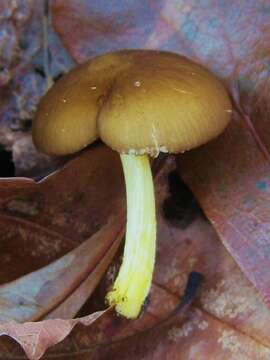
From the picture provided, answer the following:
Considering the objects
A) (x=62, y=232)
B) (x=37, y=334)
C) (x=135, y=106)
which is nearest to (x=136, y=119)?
(x=135, y=106)

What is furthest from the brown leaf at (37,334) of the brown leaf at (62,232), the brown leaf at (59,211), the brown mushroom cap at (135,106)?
the brown mushroom cap at (135,106)

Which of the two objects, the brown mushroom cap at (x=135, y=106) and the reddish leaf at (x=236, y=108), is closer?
the brown mushroom cap at (x=135, y=106)

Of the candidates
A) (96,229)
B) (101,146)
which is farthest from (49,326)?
(101,146)

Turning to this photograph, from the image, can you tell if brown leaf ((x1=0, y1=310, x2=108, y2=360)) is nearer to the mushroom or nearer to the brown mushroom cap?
the mushroom

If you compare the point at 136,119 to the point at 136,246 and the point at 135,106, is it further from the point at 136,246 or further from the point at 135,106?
the point at 136,246

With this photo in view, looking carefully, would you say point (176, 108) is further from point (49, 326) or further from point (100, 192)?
point (49, 326)

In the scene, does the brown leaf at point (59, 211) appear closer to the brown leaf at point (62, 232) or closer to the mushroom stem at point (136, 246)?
the brown leaf at point (62, 232)

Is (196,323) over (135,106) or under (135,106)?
under
